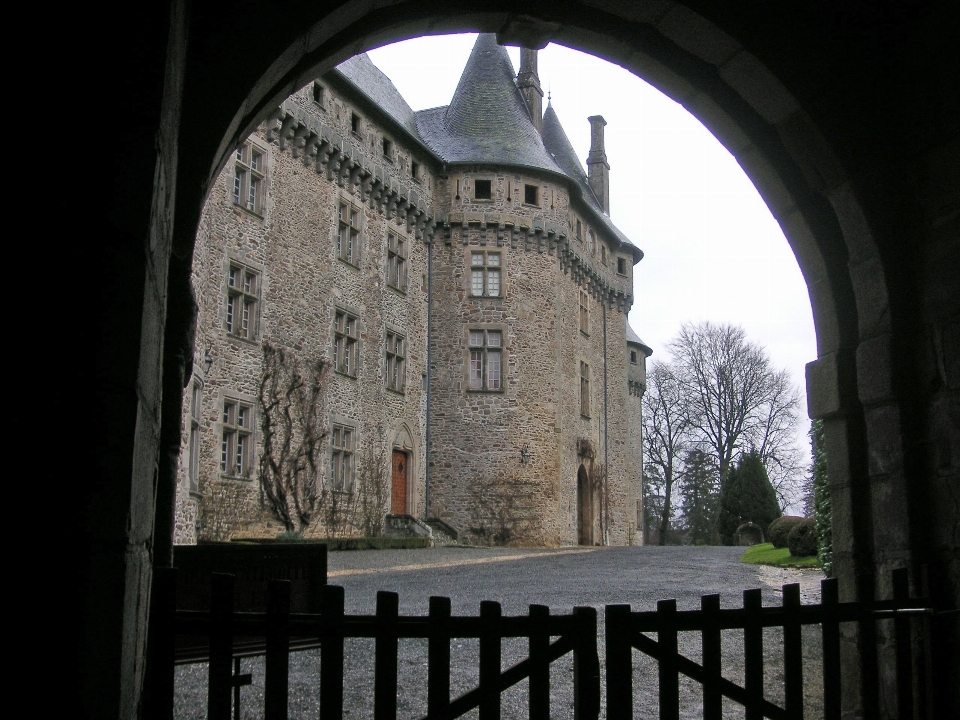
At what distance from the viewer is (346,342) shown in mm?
22641

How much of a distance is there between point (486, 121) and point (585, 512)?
1292cm

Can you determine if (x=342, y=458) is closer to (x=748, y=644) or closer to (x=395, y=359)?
(x=395, y=359)

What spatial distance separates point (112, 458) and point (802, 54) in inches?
132

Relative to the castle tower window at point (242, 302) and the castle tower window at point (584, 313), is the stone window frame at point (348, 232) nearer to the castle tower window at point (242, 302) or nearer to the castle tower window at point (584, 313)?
the castle tower window at point (242, 302)

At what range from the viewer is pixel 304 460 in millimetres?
20250

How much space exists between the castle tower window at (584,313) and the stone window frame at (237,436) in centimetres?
1505

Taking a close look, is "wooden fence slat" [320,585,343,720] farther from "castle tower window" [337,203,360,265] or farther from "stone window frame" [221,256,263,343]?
"castle tower window" [337,203,360,265]

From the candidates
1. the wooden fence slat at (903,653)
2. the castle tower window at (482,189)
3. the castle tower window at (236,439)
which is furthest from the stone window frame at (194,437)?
the wooden fence slat at (903,653)

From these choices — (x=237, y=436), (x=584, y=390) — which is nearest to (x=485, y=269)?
(x=584, y=390)

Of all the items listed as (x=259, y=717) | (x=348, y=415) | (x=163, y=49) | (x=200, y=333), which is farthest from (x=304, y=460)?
(x=163, y=49)

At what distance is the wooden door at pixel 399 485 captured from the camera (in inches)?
958

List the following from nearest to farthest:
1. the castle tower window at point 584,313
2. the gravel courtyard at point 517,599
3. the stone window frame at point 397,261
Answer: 1. the gravel courtyard at point 517,599
2. the stone window frame at point 397,261
3. the castle tower window at point 584,313

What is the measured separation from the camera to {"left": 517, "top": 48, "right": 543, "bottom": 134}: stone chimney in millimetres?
31594

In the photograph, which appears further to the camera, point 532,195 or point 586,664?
point 532,195
